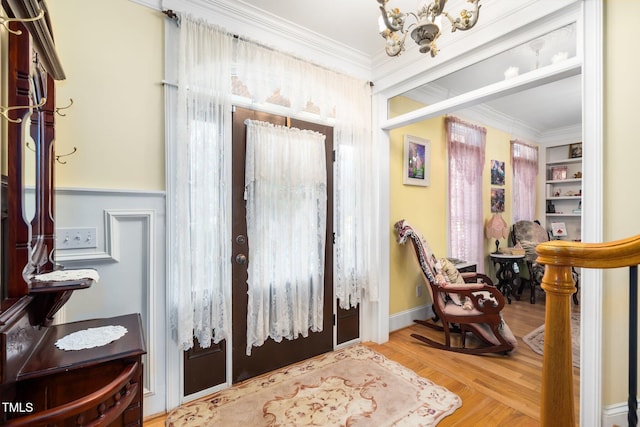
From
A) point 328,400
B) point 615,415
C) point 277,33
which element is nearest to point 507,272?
point 615,415

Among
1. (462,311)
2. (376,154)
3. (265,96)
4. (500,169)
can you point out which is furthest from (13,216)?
(500,169)

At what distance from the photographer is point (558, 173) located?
5.18m

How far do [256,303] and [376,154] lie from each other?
1.82m

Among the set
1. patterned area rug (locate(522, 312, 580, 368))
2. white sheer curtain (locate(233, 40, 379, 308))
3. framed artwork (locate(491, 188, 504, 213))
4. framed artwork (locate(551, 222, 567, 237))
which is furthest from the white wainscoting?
framed artwork (locate(551, 222, 567, 237))

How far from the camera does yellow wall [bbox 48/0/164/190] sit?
161cm

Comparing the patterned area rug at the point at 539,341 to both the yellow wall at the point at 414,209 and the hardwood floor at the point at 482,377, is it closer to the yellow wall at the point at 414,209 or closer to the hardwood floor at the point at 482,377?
the hardwood floor at the point at 482,377

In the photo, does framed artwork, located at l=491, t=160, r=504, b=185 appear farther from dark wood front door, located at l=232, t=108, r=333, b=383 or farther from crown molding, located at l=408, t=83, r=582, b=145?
dark wood front door, located at l=232, t=108, r=333, b=383

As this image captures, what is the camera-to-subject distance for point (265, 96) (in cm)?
221

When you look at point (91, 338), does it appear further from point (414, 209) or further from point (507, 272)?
point (507, 272)

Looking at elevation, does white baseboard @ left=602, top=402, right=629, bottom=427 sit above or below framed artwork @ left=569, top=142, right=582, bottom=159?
below

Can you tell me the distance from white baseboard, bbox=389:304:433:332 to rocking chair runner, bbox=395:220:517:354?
0.26 metres

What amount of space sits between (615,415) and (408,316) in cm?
190

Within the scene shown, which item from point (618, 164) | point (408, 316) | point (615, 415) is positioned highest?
point (618, 164)

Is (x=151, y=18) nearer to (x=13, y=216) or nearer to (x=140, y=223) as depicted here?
(x=140, y=223)
